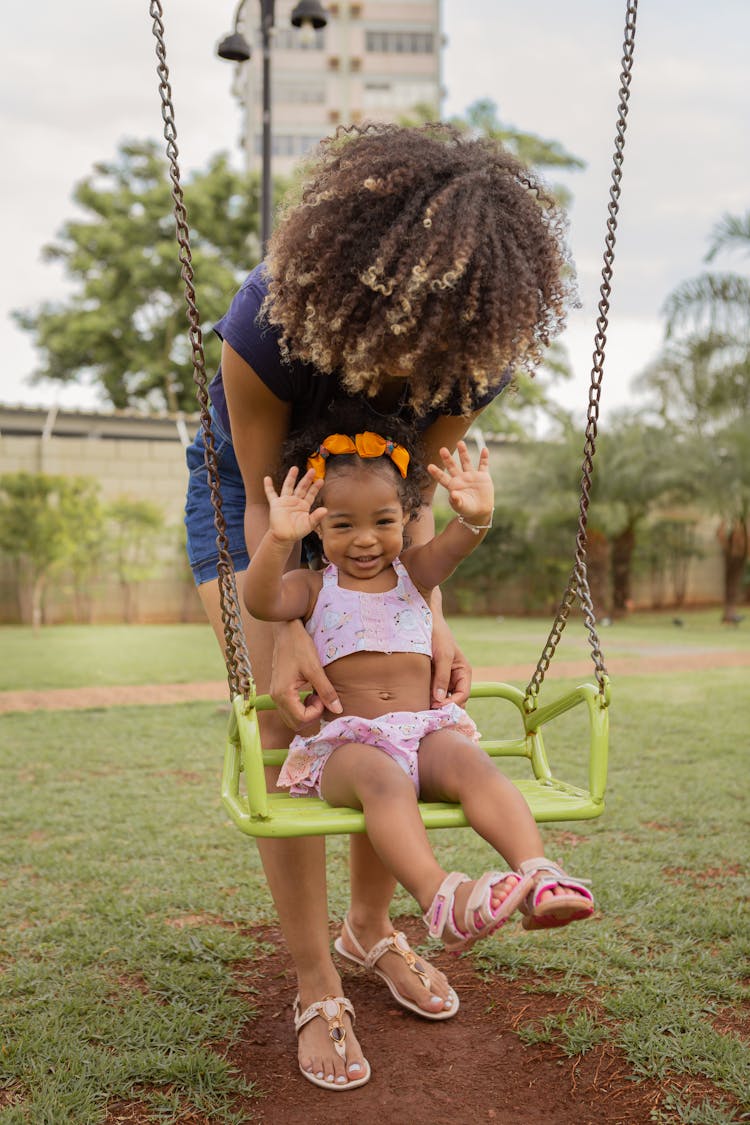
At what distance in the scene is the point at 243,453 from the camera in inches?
88.0

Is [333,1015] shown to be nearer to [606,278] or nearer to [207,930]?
[207,930]

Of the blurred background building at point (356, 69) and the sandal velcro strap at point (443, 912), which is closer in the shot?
the sandal velcro strap at point (443, 912)

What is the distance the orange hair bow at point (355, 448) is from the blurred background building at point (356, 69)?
46435 millimetres

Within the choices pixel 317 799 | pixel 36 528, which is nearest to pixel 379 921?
pixel 317 799

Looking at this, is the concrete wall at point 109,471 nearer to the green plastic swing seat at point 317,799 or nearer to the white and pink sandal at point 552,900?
the green plastic swing seat at point 317,799

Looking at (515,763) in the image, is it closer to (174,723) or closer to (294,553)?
(174,723)

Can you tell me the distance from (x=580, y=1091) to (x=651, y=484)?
591 inches

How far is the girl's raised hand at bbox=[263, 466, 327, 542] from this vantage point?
6.61 feet

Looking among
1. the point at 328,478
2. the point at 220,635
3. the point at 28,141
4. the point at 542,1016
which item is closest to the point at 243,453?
the point at 328,478

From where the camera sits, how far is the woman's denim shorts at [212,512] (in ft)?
7.89

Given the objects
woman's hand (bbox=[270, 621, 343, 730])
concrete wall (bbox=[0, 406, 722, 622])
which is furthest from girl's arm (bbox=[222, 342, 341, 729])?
concrete wall (bbox=[0, 406, 722, 622])

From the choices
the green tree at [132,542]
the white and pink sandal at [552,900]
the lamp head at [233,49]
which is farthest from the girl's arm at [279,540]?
the green tree at [132,542]

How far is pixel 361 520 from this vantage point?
2.26 meters

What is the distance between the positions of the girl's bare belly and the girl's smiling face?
0.20 m
